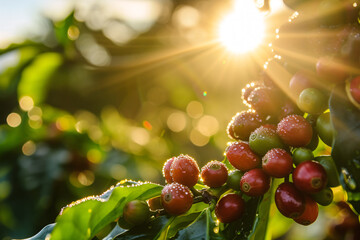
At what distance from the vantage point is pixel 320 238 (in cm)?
316

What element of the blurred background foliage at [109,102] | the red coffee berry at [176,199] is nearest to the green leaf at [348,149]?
the red coffee berry at [176,199]

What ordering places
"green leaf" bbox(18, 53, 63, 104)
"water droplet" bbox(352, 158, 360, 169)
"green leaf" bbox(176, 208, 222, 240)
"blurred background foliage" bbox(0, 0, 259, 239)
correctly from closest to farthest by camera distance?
"water droplet" bbox(352, 158, 360, 169) → "green leaf" bbox(176, 208, 222, 240) → "blurred background foliage" bbox(0, 0, 259, 239) → "green leaf" bbox(18, 53, 63, 104)

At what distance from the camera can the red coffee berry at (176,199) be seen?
0.97 metres

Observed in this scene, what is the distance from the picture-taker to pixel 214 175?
3.40ft

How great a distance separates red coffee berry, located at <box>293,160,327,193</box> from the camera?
91cm

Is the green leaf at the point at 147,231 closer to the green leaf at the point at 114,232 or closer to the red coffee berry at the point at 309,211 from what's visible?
the green leaf at the point at 114,232

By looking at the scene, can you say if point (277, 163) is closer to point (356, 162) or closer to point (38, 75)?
point (356, 162)

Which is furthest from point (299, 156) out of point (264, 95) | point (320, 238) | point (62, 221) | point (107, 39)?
point (107, 39)

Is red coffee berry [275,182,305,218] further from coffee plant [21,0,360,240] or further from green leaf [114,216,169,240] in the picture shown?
green leaf [114,216,169,240]

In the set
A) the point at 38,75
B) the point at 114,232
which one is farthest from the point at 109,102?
the point at 114,232

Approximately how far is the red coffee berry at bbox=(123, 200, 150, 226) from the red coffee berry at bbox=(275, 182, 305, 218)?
1.09ft

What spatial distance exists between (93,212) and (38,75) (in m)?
2.96

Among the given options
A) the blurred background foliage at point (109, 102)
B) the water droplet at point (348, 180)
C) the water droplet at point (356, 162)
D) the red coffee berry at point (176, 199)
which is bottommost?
the water droplet at point (348, 180)

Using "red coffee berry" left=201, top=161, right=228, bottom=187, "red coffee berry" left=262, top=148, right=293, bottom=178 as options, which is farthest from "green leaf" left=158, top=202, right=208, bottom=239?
"red coffee berry" left=262, top=148, right=293, bottom=178
